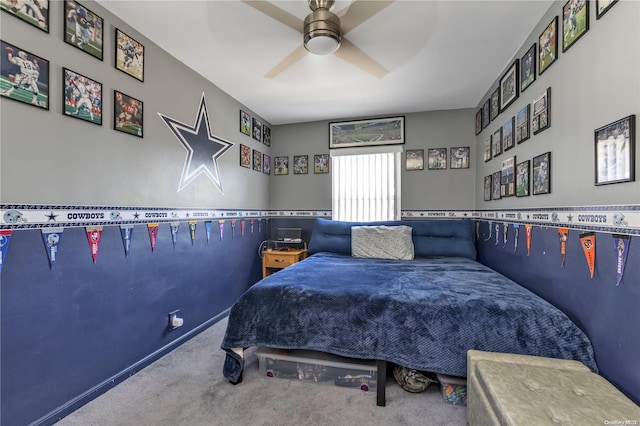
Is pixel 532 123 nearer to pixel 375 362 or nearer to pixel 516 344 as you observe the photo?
pixel 516 344

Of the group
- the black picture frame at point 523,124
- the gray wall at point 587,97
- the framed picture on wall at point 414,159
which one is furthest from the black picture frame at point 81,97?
the framed picture on wall at point 414,159

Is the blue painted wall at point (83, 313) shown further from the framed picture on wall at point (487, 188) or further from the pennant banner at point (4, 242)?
the framed picture on wall at point (487, 188)

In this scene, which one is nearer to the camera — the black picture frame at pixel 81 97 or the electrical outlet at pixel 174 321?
the black picture frame at pixel 81 97

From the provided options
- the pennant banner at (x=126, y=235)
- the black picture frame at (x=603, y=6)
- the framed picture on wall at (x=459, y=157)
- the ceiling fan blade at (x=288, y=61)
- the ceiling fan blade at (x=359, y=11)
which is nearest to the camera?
the black picture frame at (x=603, y=6)

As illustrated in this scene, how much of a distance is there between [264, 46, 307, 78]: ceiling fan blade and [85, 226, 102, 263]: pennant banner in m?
1.81

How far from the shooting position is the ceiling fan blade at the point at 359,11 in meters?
1.65

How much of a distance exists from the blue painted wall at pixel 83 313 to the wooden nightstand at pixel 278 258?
0.99 metres

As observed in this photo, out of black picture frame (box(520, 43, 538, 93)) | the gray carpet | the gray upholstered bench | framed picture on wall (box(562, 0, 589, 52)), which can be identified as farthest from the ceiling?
the gray carpet

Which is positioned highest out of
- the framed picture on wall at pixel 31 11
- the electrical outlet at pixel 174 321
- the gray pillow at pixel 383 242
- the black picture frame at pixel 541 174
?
the framed picture on wall at pixel 31 11

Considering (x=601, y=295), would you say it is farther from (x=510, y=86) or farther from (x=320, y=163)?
(x=320, y=163)

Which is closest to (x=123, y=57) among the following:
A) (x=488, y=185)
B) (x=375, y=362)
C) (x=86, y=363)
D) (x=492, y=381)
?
(x=86, y=363)

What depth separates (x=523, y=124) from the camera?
2.12 metres

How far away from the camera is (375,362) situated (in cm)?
170

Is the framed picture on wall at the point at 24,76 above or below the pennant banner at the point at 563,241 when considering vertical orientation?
above
